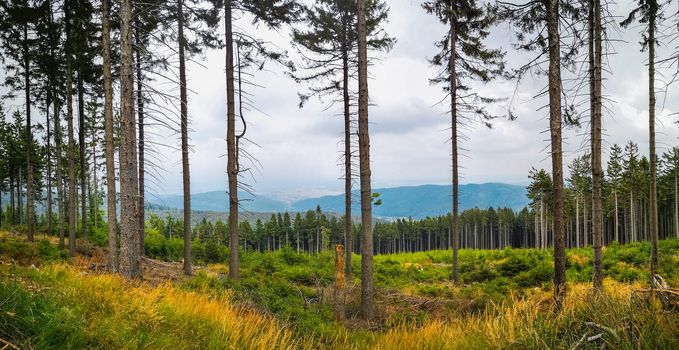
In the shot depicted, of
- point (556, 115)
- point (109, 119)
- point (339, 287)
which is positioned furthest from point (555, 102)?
point (109, 119)

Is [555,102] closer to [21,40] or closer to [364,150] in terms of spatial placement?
[364,150]

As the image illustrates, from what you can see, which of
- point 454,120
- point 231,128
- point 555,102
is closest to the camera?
point 555,102

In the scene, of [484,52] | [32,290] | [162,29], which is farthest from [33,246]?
[484,52]

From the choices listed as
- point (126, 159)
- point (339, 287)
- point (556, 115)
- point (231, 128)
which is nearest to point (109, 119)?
point (231, 128)

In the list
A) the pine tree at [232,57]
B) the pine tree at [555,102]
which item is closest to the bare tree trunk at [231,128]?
the pine tree at [232,57]

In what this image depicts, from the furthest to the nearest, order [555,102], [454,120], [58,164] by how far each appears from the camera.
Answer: [58,164] → [454,120] → [555,102]

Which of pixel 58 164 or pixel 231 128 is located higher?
pixel 231 128

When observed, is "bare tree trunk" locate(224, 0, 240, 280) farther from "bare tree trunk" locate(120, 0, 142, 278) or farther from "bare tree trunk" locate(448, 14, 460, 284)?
"bare tree trunk" locate(448, 14, 460, 284)

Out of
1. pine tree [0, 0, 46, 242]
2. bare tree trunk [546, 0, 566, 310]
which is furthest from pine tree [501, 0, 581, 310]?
pine tree [0, 0, 46, 242]

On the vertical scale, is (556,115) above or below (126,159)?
above

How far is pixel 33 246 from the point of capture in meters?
15.9

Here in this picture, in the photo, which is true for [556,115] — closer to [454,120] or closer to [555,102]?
[555,102]

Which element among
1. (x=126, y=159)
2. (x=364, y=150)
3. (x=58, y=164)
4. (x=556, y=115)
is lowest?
(x=126, y=159)

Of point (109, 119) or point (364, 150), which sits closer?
point (364, 150)
